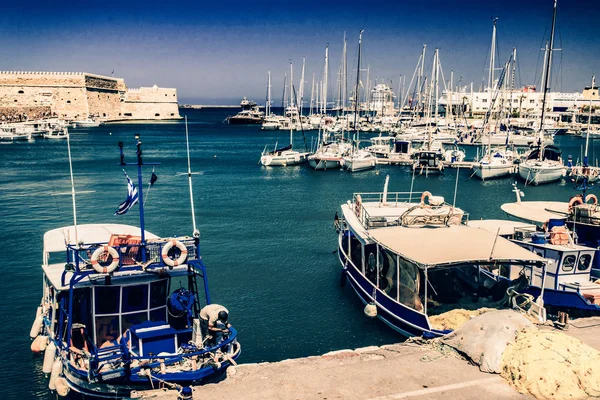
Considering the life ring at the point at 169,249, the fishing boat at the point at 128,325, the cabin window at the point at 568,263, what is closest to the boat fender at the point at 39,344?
the fishing boat at the point at 128,325

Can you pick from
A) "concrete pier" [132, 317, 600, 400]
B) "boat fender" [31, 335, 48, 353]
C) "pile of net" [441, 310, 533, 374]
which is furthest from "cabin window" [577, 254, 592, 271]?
"boat fender" [31, 335, 48, 353]

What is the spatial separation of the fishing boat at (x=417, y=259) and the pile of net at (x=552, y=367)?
3.75m

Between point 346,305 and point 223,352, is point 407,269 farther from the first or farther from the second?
point 223,352

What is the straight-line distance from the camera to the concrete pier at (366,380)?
10852 mm

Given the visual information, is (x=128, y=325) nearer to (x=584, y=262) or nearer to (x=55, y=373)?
(x=55, y=373)

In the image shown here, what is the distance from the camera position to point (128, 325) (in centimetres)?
1371

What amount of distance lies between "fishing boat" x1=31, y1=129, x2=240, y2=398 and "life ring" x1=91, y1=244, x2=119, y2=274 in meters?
0.02

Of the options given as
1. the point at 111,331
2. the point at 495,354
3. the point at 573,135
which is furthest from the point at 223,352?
the point at 573,135

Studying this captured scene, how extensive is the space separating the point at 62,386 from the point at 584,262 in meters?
17.1

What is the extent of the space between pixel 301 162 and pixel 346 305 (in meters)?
46.0

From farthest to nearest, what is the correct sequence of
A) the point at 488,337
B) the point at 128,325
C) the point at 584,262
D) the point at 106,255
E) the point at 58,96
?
the point at 58,96 < the point at 584,262 < the point at 128,325 < the point at 106,255 < the point at 488,337

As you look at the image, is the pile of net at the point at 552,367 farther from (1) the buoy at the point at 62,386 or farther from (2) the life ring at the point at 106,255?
(1) the buoy at the point at 62,386

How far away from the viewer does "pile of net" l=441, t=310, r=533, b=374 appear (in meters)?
11.8

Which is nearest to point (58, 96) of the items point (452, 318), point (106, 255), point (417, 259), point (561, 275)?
point (106, 255)
